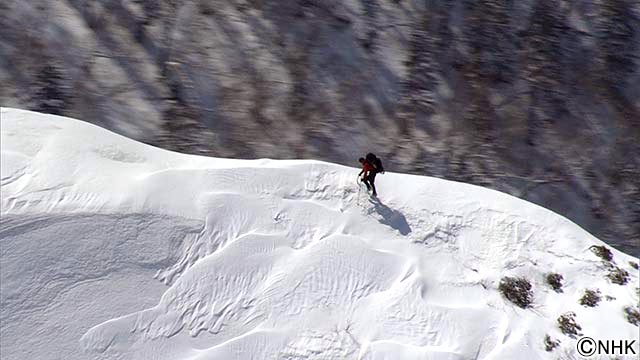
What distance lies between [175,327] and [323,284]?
1204mm

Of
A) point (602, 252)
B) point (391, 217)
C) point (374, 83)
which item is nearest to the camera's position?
point (391, 217)

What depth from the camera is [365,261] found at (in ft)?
17.9

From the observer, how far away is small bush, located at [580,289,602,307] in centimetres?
571

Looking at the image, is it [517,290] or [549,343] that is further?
[517,290]

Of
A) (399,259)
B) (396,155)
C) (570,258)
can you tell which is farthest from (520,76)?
(399,259)

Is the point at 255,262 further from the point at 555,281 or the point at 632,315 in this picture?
the point at 632,315

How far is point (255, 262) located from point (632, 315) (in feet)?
10.8

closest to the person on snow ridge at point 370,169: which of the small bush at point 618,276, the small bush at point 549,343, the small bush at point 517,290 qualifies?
the small bush at point 517,290

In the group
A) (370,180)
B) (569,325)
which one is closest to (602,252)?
(569,325)

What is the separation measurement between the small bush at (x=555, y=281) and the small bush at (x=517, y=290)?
0.74ft

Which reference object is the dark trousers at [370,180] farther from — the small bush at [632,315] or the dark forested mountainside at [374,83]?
the small bush at [632,315]

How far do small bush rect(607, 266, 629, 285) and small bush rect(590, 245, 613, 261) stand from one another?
11 cm

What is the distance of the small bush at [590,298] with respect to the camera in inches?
225

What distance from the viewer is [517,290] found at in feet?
18.5
